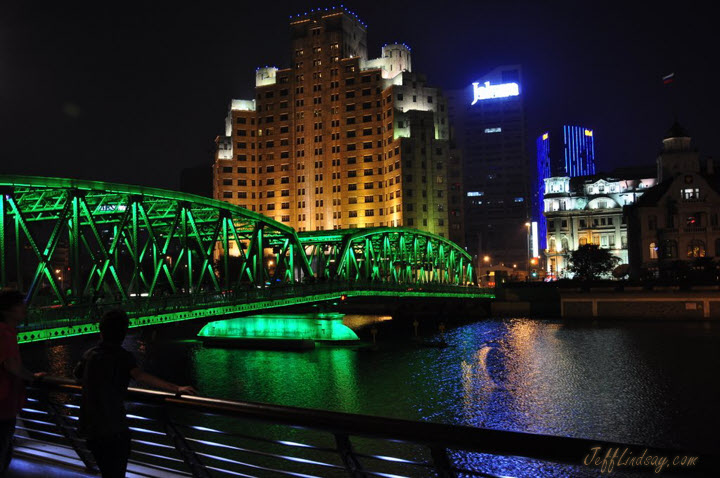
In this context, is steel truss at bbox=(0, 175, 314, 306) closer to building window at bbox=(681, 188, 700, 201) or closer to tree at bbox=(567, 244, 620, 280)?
tree at bbox=(567, 244, 620, 280)

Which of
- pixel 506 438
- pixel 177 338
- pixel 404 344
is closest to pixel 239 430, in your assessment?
pixel 506 438

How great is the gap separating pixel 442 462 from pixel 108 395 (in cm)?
328

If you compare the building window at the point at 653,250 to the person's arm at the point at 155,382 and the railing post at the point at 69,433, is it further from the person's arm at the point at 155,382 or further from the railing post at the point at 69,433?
the person's arm at the point at 155,382

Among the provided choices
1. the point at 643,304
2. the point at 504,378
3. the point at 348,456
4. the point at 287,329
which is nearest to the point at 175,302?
the point at 504,378

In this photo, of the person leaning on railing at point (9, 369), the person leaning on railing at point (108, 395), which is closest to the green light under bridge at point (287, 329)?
the person leaning on railing at point (9, 369)

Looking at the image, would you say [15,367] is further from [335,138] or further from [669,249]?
[335,138]

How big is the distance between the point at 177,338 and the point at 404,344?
84.5 feet

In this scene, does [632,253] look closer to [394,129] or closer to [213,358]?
[394,129]

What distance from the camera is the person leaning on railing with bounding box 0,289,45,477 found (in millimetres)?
6309

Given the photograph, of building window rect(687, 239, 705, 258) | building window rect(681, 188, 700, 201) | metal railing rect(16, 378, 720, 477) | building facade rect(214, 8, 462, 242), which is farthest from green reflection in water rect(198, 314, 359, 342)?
building facade rect(214, 8, 462, 242)

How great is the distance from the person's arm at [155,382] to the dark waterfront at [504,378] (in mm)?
24675

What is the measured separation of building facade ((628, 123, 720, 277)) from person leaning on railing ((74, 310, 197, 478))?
108293 millimetres

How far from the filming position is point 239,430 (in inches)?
1110

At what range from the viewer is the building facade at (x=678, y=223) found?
106 meters
